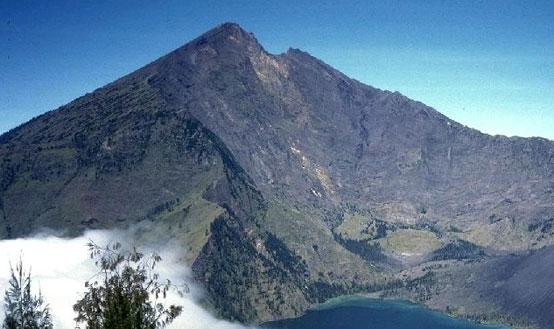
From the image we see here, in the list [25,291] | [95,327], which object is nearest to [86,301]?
[95,327]

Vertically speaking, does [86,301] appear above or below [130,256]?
below

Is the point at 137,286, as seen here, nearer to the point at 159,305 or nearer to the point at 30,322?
the point at 159,305

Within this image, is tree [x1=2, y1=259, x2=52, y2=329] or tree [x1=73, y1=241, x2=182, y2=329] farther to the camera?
tree [x1=2, y1=259, x2=52, y2=329]

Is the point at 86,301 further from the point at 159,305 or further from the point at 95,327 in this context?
the point at 159,305

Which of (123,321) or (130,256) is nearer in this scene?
(123,321)

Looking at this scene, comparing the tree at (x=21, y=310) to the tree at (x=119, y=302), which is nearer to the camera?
the tree at (x=119, y=302)

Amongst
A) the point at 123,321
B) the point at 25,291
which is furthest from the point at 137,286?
the point at 25,291

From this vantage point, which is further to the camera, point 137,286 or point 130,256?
point 130,256

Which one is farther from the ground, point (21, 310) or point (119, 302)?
point (119, 302)

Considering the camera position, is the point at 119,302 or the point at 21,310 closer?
the point at 119,302
